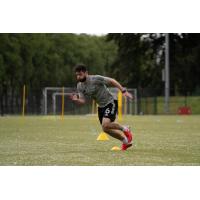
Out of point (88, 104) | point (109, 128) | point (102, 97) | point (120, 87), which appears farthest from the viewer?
point (88, 104)

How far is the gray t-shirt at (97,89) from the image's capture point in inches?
483

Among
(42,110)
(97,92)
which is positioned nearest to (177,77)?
(42,110)

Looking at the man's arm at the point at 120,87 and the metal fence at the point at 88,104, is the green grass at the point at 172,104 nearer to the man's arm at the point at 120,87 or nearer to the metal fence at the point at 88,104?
the metal fence at the point at 88,104

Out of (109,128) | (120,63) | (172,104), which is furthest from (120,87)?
(120,63)

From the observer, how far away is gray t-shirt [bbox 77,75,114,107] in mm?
12258

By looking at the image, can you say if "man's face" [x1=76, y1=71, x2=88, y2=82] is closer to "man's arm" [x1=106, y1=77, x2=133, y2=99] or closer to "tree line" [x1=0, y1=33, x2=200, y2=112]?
"man's arm" [x1=106, y1=77, x2=133, y2=99]

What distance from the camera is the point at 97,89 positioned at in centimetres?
1237

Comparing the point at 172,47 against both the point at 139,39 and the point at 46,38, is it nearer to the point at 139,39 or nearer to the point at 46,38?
the point at 139,39

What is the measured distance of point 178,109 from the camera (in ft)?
178

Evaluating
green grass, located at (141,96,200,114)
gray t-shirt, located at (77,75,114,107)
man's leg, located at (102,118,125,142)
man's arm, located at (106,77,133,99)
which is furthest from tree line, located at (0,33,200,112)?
man's arm, located at (106,77,133,99)

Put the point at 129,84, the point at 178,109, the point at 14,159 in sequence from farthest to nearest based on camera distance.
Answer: the point at 129,84 < the point at 178,109 < the point at 14,159

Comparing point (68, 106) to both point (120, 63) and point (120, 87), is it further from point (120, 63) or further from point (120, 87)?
point (120, 87)
